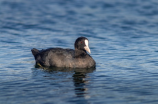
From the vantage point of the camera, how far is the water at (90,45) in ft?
35.2

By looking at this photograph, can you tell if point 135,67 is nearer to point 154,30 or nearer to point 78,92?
point 78,92

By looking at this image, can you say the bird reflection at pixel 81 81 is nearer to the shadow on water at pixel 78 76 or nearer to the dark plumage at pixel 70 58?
the shadow on water at pixel 78 76

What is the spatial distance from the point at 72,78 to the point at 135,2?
1950cm

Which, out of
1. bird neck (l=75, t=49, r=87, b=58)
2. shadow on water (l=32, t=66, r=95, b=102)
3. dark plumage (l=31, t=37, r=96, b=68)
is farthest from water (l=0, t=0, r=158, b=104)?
bird neck (l=75, t=49, r=87, b=58)

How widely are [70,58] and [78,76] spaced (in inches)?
58.5

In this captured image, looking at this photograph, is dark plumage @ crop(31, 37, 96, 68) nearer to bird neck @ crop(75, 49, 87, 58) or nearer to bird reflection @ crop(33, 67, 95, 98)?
bird neck @ crop(75, 49, 87, 58)

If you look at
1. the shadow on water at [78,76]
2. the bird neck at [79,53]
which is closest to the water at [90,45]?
the shadow on water at [78,76]

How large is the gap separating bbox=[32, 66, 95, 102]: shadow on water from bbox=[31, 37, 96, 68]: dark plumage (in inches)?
10.2

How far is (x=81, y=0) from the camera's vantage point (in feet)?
Result: 104

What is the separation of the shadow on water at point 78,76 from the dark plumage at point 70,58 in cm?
26

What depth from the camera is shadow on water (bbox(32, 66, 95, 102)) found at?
1091 centimetres

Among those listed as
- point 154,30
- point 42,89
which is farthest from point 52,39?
point 42,89

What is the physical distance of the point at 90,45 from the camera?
18328 millimetres

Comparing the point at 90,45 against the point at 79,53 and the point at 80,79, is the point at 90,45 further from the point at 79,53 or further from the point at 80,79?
the point at 80,79
